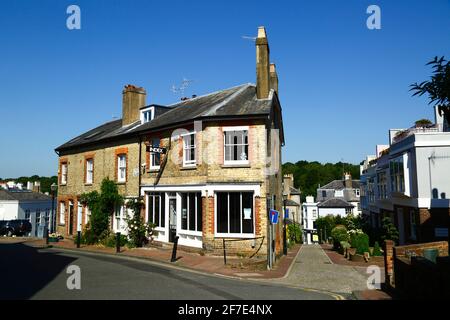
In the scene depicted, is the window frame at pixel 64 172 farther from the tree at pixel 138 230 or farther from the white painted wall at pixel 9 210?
the white painted wall at pixel 9 210

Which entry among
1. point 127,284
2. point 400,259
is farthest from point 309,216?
point 127,284

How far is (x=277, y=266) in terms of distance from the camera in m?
16.1

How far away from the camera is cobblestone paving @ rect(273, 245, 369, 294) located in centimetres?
1174

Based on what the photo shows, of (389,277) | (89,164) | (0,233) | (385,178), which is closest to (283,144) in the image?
(385,178)

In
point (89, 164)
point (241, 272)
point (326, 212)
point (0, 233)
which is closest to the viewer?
point (241, 272)

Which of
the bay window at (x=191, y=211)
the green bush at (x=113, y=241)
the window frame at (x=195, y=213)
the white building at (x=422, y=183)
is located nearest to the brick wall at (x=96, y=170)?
the green bush at (x=113, y=241)

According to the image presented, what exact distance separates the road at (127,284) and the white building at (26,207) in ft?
103

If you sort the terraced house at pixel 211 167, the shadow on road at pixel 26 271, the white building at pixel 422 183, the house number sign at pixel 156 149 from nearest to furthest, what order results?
the shadow on road at pixel 26 271 < the terraced house at pixel 211 167 < the house number sign at pixel 156 149 < the white building at pixel 422 183

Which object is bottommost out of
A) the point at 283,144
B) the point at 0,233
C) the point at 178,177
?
the point at 0,233

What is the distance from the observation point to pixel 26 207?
44.3 meters

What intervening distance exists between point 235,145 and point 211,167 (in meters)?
1.62

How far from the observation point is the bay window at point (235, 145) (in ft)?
57.5

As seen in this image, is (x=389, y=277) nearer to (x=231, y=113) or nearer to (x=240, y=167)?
(x=240, y=167)

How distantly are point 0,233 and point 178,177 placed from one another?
25413mm
